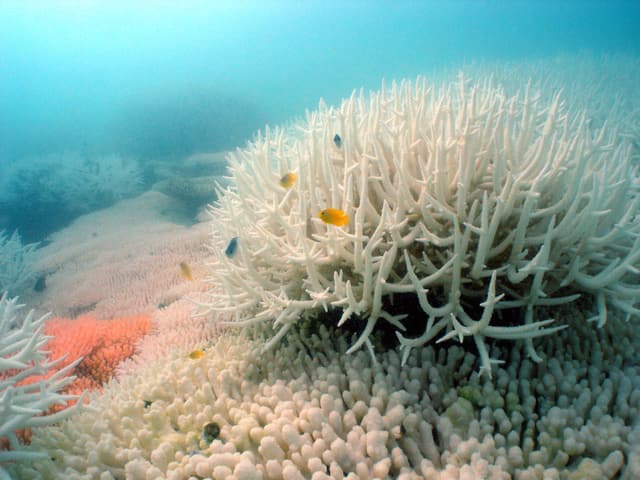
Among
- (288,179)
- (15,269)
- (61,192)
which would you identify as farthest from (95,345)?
(61,192)

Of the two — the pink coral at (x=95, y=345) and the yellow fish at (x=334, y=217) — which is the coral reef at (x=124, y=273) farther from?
the yellow fish at (x=334, y=217)

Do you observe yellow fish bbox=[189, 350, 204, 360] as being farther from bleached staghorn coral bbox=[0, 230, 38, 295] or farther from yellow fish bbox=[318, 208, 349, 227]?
bleached staghorn coral bbox=[0, 230, 38, 295]

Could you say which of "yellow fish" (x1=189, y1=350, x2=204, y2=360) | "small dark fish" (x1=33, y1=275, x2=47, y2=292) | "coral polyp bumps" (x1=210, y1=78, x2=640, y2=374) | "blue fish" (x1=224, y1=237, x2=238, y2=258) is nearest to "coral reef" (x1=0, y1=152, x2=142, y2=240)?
"small dark fish" (x1=33, y1=275, x2=47, y2=292)

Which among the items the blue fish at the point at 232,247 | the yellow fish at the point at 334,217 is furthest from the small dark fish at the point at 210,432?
the yellow fish at the point at 334,217

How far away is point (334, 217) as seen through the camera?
1970mm

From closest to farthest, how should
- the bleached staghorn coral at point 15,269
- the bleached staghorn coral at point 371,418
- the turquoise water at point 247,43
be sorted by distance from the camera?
the bleached staghorn coral at point 371,418 < the bleached staghorn coral at point 15,269 < the turquoise water at point 247,43

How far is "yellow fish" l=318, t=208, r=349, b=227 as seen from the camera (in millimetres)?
1948

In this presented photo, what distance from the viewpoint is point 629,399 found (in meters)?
1.86

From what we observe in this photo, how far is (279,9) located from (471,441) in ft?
467

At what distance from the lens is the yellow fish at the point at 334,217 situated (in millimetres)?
1948

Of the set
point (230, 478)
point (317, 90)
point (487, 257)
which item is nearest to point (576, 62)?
point (487, 257)

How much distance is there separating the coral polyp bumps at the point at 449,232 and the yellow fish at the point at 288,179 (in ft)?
0.26

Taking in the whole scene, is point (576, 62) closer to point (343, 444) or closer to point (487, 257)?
point (487, 257)

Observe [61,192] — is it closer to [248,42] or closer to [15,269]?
A: [15,269]
